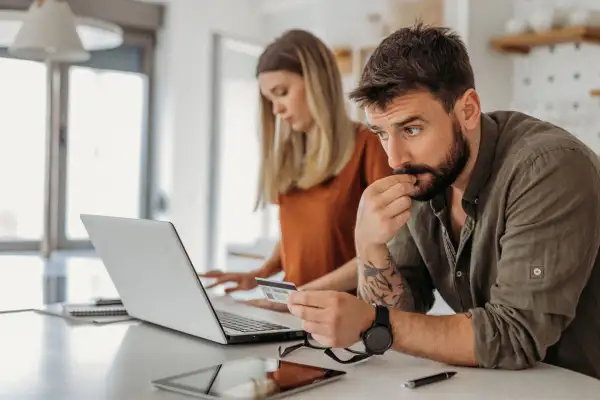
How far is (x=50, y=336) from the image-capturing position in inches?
55.2

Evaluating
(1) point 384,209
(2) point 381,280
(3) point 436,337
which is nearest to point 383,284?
(2) point 381,280

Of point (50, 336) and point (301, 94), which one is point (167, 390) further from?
point (301, 94)

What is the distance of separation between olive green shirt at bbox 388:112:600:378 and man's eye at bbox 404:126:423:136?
12cm

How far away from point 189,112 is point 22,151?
3.21ft

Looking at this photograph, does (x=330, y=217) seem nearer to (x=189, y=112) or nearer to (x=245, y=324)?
(x=245, y=324)

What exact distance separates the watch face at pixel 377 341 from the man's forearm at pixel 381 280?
257mm

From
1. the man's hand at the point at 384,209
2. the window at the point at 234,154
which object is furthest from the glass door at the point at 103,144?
→ the man's hand at the point at 384,209

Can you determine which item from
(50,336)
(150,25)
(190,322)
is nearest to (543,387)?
(190,322)

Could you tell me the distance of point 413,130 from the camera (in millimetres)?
1275

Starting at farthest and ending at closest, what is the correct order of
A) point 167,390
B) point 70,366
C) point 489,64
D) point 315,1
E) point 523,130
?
1. point 315,1
2. point 489,64
3. point 523,130
4. point 70,366
5. point 167,390

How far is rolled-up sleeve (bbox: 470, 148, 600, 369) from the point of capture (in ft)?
3.84

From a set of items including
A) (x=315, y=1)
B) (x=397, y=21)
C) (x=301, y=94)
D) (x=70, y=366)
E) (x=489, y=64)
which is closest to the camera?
(x=70, y=366)

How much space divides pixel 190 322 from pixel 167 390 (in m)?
0.35

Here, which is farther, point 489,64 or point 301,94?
point 489,64
